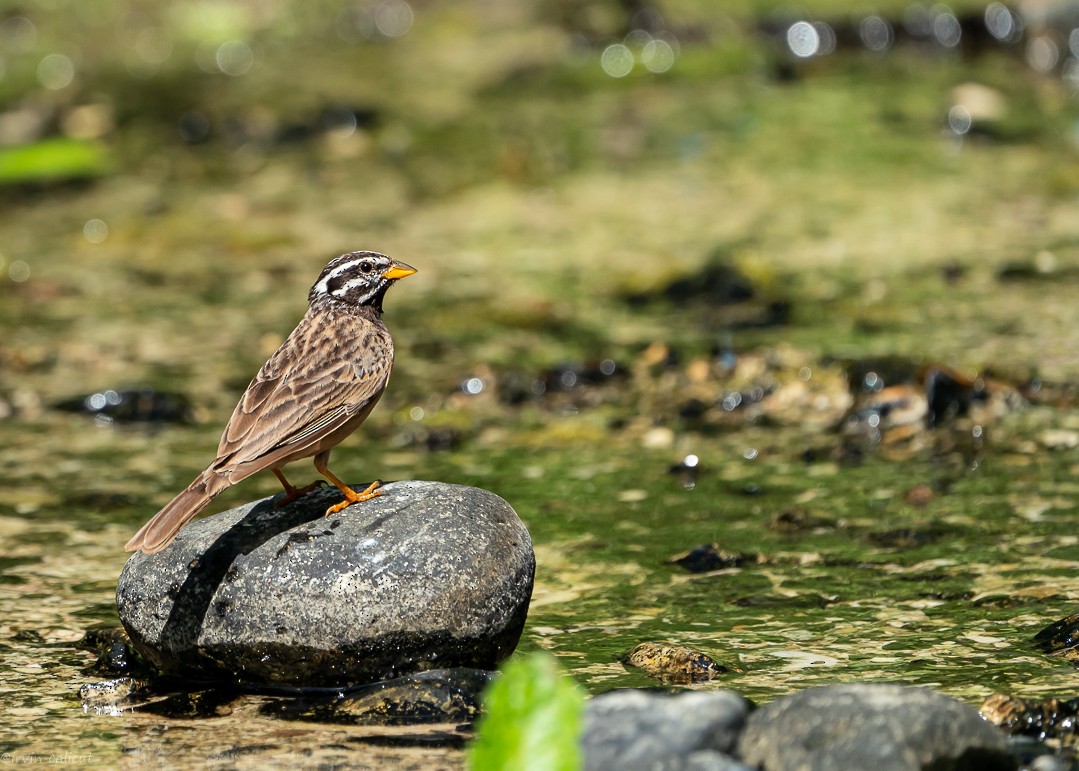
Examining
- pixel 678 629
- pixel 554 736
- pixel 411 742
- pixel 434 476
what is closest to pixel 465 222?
pixel 434 476

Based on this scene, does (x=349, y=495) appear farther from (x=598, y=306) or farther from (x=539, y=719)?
(x=598, y=306)

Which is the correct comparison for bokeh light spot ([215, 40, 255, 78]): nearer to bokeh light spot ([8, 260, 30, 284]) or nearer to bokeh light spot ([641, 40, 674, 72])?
bokeh light spot ([641, 40, 674, 72])

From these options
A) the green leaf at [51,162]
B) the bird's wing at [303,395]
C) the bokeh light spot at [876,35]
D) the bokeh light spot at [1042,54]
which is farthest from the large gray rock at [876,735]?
the bokeh light spot at [876,35]

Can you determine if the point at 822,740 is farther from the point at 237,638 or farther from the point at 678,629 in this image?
the point at 237,638

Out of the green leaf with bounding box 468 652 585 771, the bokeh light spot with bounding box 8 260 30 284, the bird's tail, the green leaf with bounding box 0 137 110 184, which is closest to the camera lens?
the green leaf with bounding box 468 652 585 771

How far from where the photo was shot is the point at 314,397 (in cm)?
717

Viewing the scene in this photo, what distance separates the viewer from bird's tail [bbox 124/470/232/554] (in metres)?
6.48

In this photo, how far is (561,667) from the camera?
22.4 ft

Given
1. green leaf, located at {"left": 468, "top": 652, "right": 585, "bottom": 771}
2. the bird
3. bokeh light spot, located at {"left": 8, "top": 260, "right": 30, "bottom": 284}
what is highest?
bokeh light spot, located at {"left": 8, "top": 260, "right": 30, "bottom": 284}

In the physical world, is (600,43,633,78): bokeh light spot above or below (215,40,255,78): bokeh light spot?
below

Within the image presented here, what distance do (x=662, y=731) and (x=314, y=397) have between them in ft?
8.65

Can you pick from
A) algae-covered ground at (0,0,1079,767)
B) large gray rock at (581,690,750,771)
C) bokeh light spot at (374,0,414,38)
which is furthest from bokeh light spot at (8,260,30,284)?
large gray rock at (581,690,750,771)

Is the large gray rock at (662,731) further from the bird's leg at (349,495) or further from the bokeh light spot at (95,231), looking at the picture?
the bokeh light spot at (95,231)

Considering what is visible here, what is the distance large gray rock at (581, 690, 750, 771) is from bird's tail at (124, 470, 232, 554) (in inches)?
79.7
